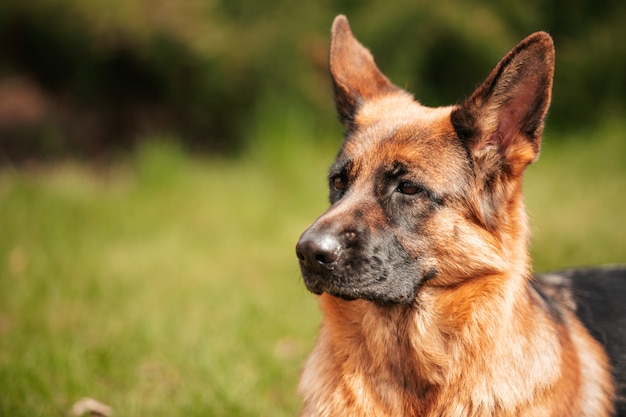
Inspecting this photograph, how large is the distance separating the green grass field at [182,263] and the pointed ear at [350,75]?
1027 mm

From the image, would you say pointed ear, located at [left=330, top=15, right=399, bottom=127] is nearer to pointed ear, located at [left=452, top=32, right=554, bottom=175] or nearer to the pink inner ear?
pointed ear, located at [left=452, top=32, right=554, bottom=175]

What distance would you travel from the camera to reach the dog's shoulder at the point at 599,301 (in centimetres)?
351

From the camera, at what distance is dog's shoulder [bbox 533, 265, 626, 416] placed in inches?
138

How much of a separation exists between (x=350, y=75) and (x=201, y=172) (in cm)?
527

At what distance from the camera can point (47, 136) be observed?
32.0ft

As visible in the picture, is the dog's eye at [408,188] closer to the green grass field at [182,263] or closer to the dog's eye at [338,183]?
the dog's eye at [338,183]

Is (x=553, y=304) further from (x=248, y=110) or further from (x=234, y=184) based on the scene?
(x=248, y=110)

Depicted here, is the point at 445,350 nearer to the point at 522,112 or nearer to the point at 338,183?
the point at 338,183

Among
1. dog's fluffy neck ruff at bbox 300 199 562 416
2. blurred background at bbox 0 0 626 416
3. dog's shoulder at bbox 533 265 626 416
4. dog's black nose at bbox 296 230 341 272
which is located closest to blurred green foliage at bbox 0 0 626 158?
blurred background at bbox 0 0 626 416

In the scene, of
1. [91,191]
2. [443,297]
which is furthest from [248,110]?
[443,297]

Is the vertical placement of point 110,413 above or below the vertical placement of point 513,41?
below

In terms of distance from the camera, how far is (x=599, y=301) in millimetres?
3740

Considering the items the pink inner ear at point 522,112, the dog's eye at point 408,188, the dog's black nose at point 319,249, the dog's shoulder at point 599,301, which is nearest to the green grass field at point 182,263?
the dog's black nose at point 319,249

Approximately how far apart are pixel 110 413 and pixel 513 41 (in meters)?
7.81
